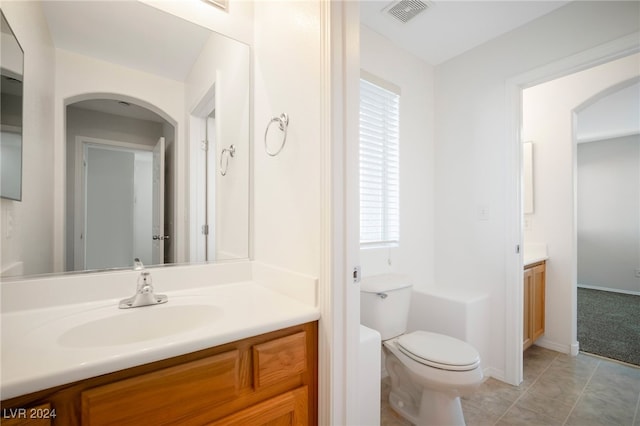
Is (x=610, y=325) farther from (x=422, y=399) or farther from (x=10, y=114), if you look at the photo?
(x=10, y=114)

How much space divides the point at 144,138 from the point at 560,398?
276 cm

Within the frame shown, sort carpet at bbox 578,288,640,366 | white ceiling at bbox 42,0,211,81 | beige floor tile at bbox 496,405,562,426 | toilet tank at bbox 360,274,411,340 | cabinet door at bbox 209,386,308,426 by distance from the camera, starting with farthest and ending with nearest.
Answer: carpet at bbox 578,288,640,366
toilet tank at bbox 360,274,411,340
beige floor tile at bbox 496,405,562,426
white ceiling at bbox 42,0,211,81
cabinet door at bbox 209,386,308,426

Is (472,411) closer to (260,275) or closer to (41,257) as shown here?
(260,275)

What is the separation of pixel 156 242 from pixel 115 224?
0.54 ft

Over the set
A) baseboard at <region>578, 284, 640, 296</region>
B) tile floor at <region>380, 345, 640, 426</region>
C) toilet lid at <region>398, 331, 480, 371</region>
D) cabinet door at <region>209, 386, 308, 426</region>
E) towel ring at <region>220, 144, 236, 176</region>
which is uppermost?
towel ring at <region>220, 144, 236, 176</region>

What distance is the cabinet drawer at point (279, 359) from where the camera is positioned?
0.87m

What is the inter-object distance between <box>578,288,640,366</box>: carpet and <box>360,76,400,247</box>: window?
2.09m

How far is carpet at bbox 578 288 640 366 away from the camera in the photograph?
2.43 m

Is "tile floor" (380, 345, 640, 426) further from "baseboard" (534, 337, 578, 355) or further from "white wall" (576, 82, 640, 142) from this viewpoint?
"white wall" (576, 82, 640, 142)

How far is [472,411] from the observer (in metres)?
1.70

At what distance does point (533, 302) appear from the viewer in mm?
2418

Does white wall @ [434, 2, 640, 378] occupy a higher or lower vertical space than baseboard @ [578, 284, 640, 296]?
higher

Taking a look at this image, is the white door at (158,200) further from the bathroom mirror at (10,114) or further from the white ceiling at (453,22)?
the white ceiling at (453,22)

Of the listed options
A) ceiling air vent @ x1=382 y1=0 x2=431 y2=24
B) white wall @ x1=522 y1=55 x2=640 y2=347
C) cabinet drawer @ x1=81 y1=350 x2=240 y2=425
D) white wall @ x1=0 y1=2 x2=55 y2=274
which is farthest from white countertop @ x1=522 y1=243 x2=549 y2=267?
white wall @ x1=0 y1=2 x2=55 y2=274
